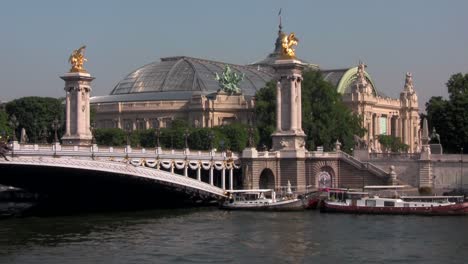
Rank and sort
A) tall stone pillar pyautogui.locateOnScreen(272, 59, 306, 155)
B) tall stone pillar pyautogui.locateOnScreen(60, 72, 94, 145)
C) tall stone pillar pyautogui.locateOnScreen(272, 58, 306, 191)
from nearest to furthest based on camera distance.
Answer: tall stone pillar pyautogui.locateOnScreen(272, 58, 306, 191) → tall stone pillar pyautogui.locateOnScreen(272, 59, 306, 155) → tall stone pillar pyautogui.locateOnScreen(60, 72, 94, 145)

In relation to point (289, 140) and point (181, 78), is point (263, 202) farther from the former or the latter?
point (181, 78)

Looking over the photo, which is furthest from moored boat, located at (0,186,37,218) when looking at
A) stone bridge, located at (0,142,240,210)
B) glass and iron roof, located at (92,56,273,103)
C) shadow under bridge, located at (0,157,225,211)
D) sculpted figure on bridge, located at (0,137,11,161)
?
glass and iron roof, located at (92,56,273,103)

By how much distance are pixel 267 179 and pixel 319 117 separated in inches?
683

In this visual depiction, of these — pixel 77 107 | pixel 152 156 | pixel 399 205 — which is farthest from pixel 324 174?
pixel 77 107

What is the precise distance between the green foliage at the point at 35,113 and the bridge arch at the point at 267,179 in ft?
104

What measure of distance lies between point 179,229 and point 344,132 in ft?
139

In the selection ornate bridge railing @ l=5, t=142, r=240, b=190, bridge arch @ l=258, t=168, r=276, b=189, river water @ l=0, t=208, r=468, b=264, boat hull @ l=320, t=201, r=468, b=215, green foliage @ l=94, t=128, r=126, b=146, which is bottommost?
river water @ l=0, t=208, r=468, b=264

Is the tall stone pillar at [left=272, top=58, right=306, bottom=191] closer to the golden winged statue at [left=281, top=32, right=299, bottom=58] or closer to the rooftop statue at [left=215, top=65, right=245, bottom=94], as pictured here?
the golden winged statue at [left=281, top=32, right=299, bottom=58]

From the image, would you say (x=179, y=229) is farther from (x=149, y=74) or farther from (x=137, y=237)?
(x=149, y=74)

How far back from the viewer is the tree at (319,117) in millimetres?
96250

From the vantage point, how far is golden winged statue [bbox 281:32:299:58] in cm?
8212

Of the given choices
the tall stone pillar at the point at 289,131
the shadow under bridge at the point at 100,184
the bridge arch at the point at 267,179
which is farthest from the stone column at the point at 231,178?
the tall stone pillar at the point at 289,131

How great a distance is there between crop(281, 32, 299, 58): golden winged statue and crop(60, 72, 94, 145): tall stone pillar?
1557cm

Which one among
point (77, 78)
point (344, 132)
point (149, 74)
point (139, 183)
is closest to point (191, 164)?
point (139, 183)
